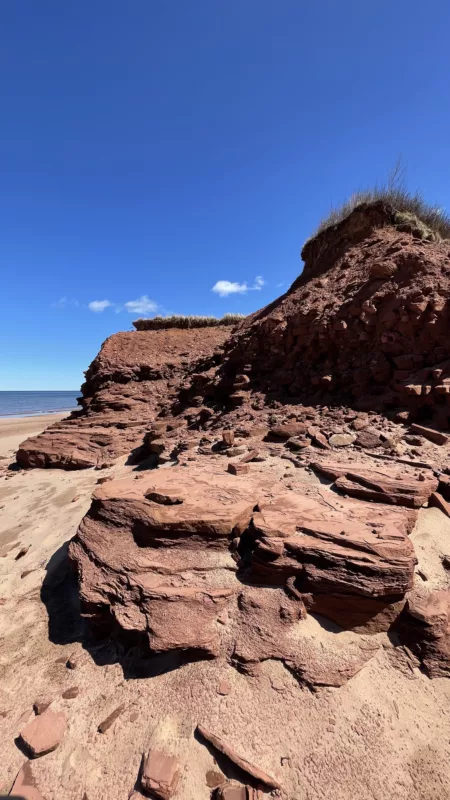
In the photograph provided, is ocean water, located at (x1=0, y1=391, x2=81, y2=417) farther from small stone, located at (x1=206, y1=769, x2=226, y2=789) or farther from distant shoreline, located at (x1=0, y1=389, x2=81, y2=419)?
small stone, located at (x1=206, y1=769, x2=226, y2=789)

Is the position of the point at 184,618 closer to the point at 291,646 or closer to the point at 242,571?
the point at 242,571

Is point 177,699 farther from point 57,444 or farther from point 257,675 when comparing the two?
point 57,444

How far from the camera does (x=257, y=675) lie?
271 centimetres

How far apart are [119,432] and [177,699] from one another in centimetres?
797

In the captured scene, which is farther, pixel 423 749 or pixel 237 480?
pixel 237 480

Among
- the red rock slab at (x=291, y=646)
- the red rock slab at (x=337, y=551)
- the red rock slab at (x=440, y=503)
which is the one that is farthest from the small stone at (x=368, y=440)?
the red rock slab at (x=291, y=646)

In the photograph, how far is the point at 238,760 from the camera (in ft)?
7.47

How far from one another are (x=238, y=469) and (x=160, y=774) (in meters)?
3.10

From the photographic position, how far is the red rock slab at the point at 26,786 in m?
2.24

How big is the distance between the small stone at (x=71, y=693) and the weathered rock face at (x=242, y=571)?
1.67ft

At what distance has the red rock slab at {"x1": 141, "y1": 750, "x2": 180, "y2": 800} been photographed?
2160 mm

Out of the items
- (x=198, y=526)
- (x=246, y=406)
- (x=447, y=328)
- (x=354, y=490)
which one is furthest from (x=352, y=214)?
(x=198, y=526)

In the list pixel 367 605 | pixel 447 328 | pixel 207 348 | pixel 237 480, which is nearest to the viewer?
pixel 367 605

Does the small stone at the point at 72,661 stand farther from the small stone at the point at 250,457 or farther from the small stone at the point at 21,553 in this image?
the small stone at the point at 250,457
